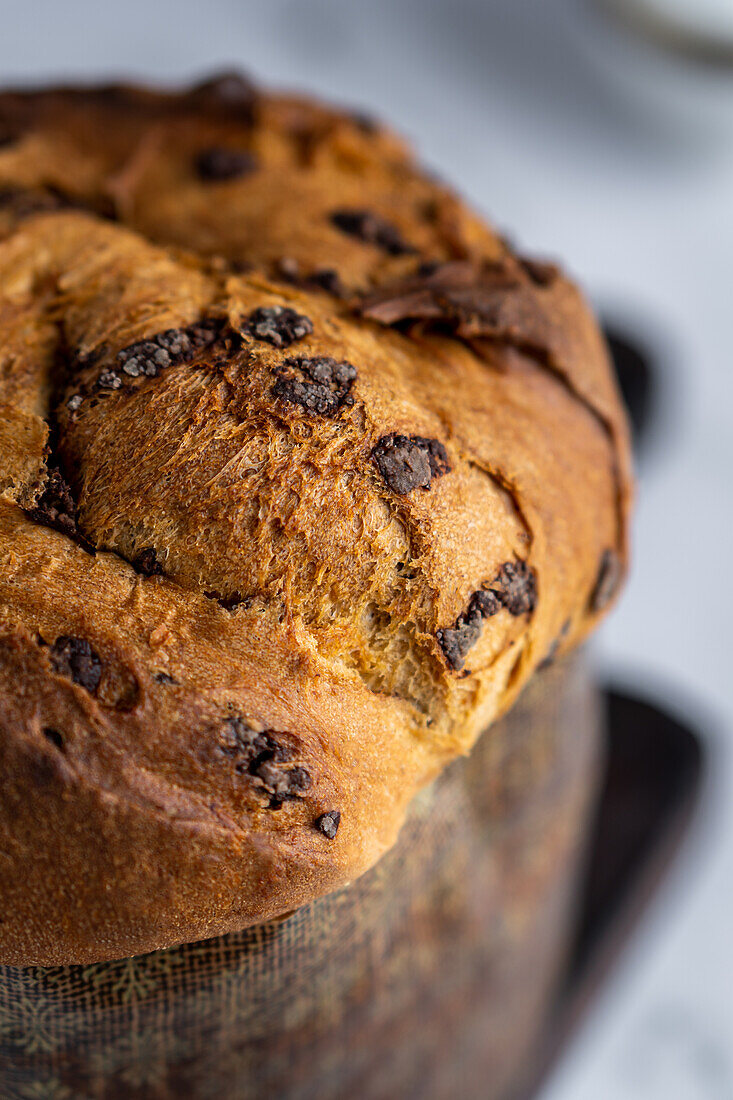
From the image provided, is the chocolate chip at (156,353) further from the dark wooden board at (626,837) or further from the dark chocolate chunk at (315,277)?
the dark wooden board at (626,837)

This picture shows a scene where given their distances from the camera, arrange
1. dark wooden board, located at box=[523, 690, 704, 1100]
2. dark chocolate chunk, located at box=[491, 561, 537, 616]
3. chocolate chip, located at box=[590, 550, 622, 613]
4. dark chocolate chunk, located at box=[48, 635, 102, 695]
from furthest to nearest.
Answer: dark wooden board, located at box=[523, 690, 704, 1100] < chocolate chip, located at box=[590, 550, 622, 613] < dark chocolate chunk, located at box=[491, 561, 537, 616] < dark chocolate chunk, located at box=[48, 635, 102, 695]

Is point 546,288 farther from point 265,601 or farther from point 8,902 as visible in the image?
point 8,902

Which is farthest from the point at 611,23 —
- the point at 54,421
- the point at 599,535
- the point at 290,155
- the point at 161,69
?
the point at 54,421

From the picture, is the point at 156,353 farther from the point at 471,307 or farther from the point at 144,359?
the point at 471,307

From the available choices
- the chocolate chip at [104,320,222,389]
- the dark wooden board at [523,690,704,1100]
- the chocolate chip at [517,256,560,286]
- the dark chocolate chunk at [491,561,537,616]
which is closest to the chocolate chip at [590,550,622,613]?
the dark chocolate chunk at [491,561,537,616]

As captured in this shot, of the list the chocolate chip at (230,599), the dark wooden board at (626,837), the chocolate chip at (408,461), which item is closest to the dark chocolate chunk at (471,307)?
the chocolate chip at (408,461)

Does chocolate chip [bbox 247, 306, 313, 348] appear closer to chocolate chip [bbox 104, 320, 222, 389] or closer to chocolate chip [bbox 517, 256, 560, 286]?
chocolate chip [bbox 104, 320, 222, 389]
